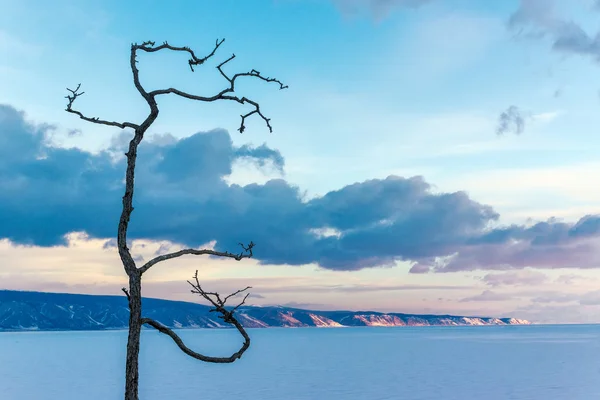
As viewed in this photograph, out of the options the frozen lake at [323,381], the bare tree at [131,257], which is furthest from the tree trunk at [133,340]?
the frozen lake at [323,381]

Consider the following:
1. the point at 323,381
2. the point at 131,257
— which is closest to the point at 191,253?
the point at 131,257

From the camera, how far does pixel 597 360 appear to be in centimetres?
17488

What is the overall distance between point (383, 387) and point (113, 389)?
130 feet

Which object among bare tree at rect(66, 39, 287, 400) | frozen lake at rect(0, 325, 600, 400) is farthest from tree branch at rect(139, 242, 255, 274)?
frozen lake at rect(0, 325, 600, 400)

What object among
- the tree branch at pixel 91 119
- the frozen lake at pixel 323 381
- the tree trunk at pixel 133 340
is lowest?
the frozen lake at pixel 323 381

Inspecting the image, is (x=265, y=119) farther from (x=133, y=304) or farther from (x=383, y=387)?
(x=383, y=387)

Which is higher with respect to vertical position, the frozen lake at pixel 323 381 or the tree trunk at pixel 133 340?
the tree trunk at pixel 133 340

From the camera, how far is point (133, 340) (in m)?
8.19

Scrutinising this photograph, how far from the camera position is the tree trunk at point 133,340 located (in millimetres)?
8125

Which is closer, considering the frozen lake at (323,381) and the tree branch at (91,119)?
the tree branch at (91,119)

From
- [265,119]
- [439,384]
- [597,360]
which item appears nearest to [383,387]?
[439,384]

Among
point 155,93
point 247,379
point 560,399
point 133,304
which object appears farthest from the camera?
point 247,379

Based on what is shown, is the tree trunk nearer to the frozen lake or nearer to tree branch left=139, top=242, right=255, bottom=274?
tree branch left=139, top=242, right=255, bottom=274

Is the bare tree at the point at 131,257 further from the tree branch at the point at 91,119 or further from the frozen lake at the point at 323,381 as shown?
the frozen lake at the point at 323,381
